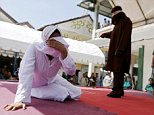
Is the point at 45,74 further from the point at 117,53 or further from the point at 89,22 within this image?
the point at 89,22

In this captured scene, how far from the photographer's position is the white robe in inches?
94.3

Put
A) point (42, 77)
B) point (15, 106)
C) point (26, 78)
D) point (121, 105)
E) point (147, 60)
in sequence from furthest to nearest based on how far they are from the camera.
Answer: point (147, 60), point (121, 105), point (42, 77), point (26, 78), point (15, 106)

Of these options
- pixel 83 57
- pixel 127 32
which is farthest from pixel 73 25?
pixel 127 32

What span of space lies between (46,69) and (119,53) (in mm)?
1509

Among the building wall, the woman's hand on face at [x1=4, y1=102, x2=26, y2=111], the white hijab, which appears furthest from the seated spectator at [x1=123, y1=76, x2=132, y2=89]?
the woman's hand on face at [x1=4, y1=102, x2=26, y2=111]

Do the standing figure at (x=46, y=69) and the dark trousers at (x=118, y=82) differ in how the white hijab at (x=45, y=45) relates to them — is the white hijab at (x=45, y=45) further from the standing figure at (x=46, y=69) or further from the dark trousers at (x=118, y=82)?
the dark trousers at (x=118, y=82)

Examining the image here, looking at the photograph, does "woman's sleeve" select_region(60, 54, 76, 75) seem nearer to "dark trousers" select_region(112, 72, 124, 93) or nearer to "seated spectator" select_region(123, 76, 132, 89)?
"dark trousers" select_region(112, 72, 124, 93)

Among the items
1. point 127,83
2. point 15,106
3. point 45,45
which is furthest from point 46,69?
point 127,83

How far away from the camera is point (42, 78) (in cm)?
290

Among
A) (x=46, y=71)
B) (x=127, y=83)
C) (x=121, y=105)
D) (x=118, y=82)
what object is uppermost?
(x=46, y=71)

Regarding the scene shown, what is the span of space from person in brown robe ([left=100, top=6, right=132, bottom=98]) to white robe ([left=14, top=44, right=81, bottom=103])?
3.27 ft

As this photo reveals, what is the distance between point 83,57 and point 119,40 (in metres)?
5.20

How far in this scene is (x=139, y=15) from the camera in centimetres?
1293

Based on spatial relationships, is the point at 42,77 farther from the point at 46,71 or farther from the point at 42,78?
the point at 46,71
